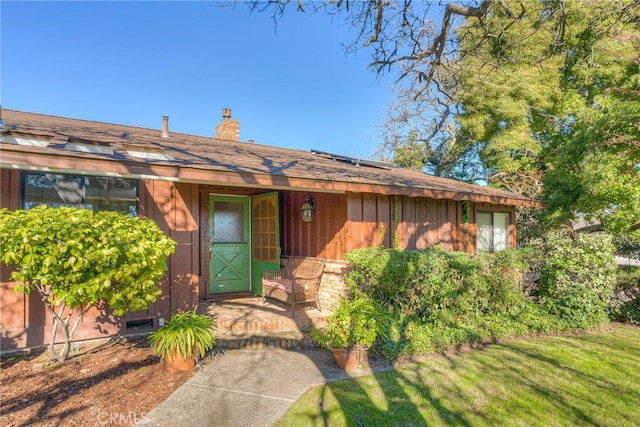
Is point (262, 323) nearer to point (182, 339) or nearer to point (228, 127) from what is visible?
point (182, 339)

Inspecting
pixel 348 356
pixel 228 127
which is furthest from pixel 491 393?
pixel 228 127

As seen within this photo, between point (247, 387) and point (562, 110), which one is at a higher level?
point (562, 110)

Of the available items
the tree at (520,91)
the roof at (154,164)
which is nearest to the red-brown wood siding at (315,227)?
the roof at (154,164)

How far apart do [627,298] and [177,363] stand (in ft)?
31.6

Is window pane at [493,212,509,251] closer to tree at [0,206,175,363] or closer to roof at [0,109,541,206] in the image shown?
roof at [0,109,541,206]

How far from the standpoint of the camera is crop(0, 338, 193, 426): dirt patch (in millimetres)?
3081

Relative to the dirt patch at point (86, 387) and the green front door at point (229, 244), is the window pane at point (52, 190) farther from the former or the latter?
the green front door at point (229, 244)

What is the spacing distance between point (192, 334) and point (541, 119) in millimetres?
15323

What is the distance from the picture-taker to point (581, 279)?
7.00 metres

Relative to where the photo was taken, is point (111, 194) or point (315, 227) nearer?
point (111, 194)

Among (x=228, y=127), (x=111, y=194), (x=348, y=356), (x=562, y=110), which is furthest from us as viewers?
(x=562, y=110)
